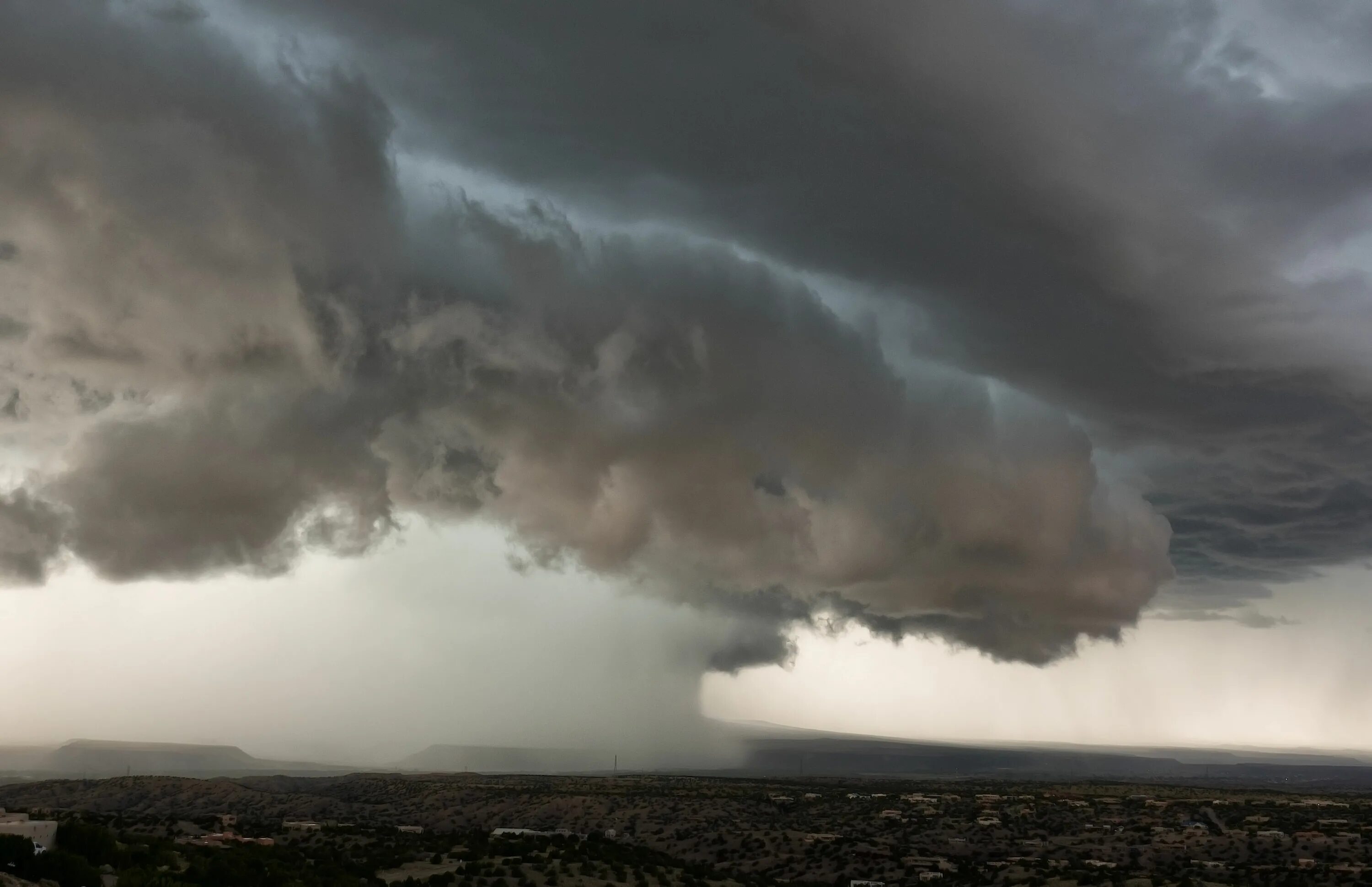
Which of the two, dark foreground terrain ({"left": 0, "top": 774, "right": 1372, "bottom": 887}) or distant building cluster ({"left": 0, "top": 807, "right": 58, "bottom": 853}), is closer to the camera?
distant building cluster ({"left": 0, "top": 807, "right": 58, "bottom": 853})

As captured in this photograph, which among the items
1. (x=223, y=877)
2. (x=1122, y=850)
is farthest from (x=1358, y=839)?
(x=223, y=877)

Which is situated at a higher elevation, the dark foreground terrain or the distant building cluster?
the distant building cluster

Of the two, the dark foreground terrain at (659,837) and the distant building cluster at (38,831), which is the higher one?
the distant building cluster at (38,831)

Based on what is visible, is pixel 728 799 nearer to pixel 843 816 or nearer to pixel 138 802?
pixel 843 816

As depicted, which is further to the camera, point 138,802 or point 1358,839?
point 138,802

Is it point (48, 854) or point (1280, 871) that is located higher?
point (48, 854)

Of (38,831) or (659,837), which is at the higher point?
(38,831)

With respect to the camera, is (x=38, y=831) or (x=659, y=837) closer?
(x=38, y=831)

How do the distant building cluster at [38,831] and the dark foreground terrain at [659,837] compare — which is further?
the dark foreground terrain at [659,837]
